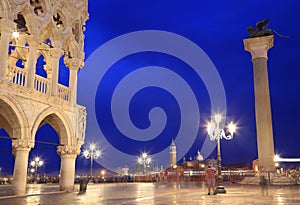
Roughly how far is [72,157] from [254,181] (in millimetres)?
15230

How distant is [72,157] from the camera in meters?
22.1

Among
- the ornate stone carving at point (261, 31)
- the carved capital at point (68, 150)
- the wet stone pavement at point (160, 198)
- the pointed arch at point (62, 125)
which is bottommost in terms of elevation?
the wet stone pavement at point (160, 198)

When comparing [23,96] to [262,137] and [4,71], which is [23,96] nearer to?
[4,71]

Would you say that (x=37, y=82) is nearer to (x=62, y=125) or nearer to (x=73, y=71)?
(x=62, y=125)

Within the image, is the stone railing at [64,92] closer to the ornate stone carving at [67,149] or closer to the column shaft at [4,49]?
the ornate stone carving at [67,149]

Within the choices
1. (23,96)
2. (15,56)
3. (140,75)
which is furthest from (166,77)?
(23,96)

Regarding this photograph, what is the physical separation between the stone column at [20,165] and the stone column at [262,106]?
18527mm

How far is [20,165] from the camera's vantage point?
696 inches

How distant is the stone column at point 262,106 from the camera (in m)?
26.6

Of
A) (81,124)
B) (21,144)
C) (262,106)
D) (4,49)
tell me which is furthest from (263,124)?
(4,49)

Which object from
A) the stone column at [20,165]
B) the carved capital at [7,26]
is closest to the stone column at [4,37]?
the carved capital at [7,26]

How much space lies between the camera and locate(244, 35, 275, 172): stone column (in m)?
26.6

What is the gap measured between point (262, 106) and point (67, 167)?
54.8 ft

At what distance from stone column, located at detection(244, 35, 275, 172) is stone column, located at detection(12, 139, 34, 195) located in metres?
18.5
